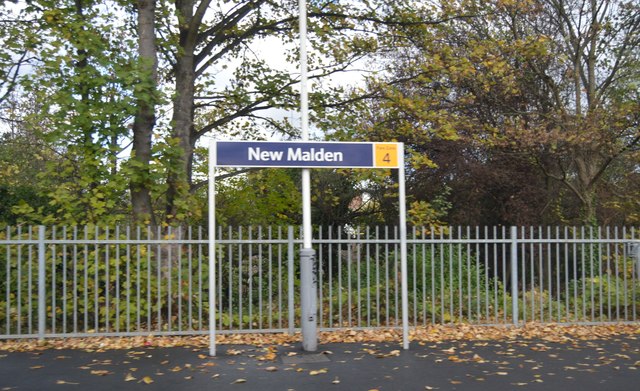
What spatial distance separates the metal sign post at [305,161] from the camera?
7.39m

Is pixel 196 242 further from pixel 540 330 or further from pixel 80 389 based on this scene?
pixel 540 330

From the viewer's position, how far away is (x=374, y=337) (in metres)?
8.46

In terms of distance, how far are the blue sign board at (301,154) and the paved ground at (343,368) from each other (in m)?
2.42

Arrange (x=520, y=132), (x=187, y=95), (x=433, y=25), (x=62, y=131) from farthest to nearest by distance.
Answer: (x=520, y=132) < (x=433, y=25) < (x=187, y=95) < (x=62, y=131)

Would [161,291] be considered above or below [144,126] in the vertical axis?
below

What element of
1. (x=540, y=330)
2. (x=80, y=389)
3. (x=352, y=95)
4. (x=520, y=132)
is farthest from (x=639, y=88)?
(x=80, y=389)

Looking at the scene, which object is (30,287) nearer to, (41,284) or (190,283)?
(41,284)

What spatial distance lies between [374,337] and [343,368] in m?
1.84

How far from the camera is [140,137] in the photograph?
32.4 ft

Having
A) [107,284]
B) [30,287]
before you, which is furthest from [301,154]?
[30,287]

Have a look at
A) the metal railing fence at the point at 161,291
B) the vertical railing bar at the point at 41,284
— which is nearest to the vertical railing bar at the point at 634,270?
the metal railing fence at the point at 161,291

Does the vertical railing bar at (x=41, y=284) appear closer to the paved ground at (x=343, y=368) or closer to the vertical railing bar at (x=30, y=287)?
the vertical railing bar at (x=30, y=287)

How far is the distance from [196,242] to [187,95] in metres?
3.85

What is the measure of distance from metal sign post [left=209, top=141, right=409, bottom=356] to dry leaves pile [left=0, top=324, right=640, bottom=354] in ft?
2.42
